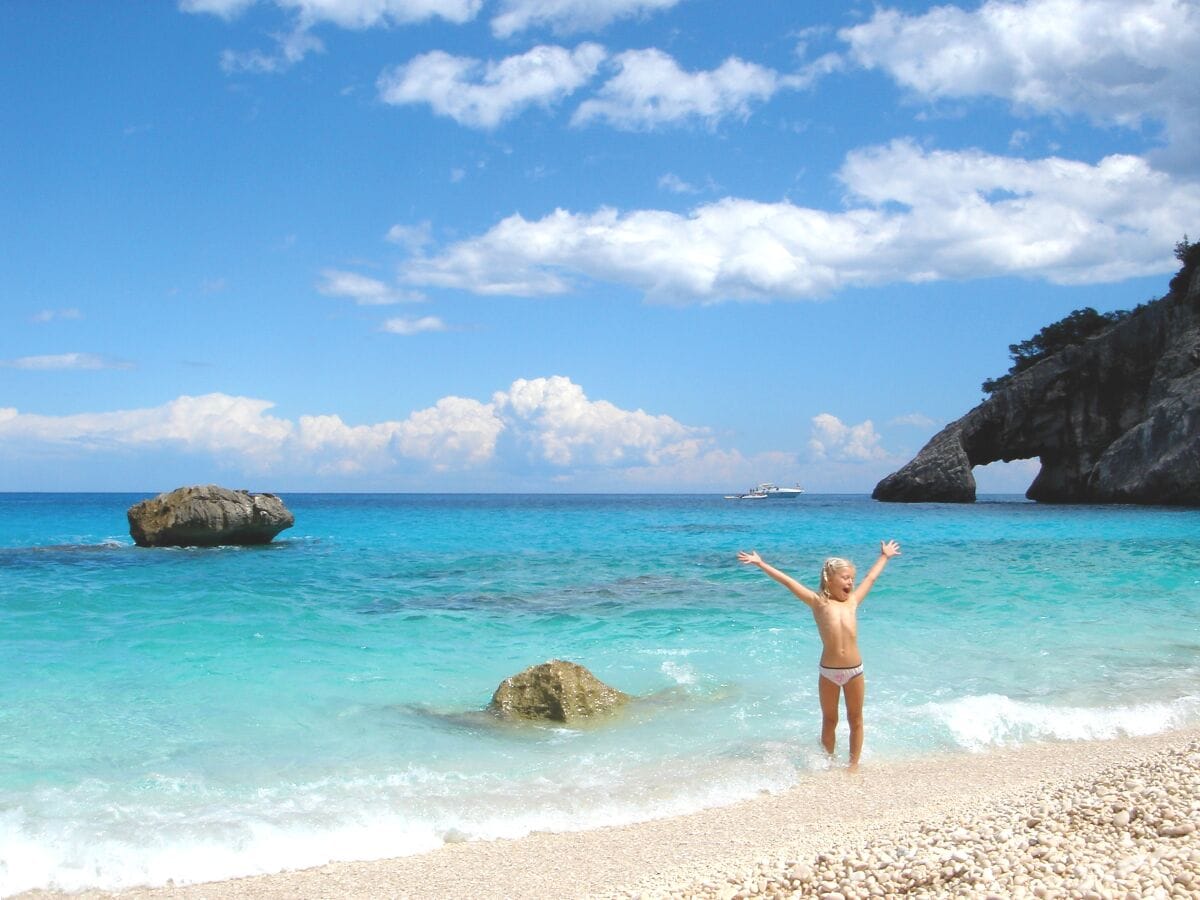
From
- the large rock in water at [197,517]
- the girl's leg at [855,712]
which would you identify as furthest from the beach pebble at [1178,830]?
the large rock in water at [197,517]

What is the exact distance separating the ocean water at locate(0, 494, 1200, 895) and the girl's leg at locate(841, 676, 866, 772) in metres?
0.26

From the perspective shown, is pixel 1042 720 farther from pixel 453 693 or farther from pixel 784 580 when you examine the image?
pixel 453 693

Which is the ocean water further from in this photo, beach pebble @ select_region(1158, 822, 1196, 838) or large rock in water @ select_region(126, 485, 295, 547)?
large rock in water @ select_region(126, 485, 295, 547)

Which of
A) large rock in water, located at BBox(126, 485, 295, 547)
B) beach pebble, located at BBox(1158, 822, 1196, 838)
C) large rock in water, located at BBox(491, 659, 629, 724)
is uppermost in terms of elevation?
large rock in water, located at BBox(126, 485, 295, 547)

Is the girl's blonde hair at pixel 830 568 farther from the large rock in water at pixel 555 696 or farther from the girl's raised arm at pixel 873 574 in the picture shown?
the large rock in water at pixel 555 696

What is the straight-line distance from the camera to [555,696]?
9398mm

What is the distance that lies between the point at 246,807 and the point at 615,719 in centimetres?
379

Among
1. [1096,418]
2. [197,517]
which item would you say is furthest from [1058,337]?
[197,517]

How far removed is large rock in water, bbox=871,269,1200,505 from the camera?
166 ft

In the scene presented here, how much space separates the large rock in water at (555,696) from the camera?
9359mm

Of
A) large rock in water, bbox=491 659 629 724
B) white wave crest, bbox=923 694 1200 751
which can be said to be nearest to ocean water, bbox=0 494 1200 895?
white wave crest, bbox=923 694 1200 751

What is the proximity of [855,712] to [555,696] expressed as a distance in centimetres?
317

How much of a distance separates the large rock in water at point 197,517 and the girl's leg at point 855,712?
2560 centimetres

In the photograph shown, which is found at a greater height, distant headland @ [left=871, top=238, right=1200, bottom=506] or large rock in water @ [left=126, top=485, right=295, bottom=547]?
distant headland @ [left=871, top=238, right=1200, bottom=506]
